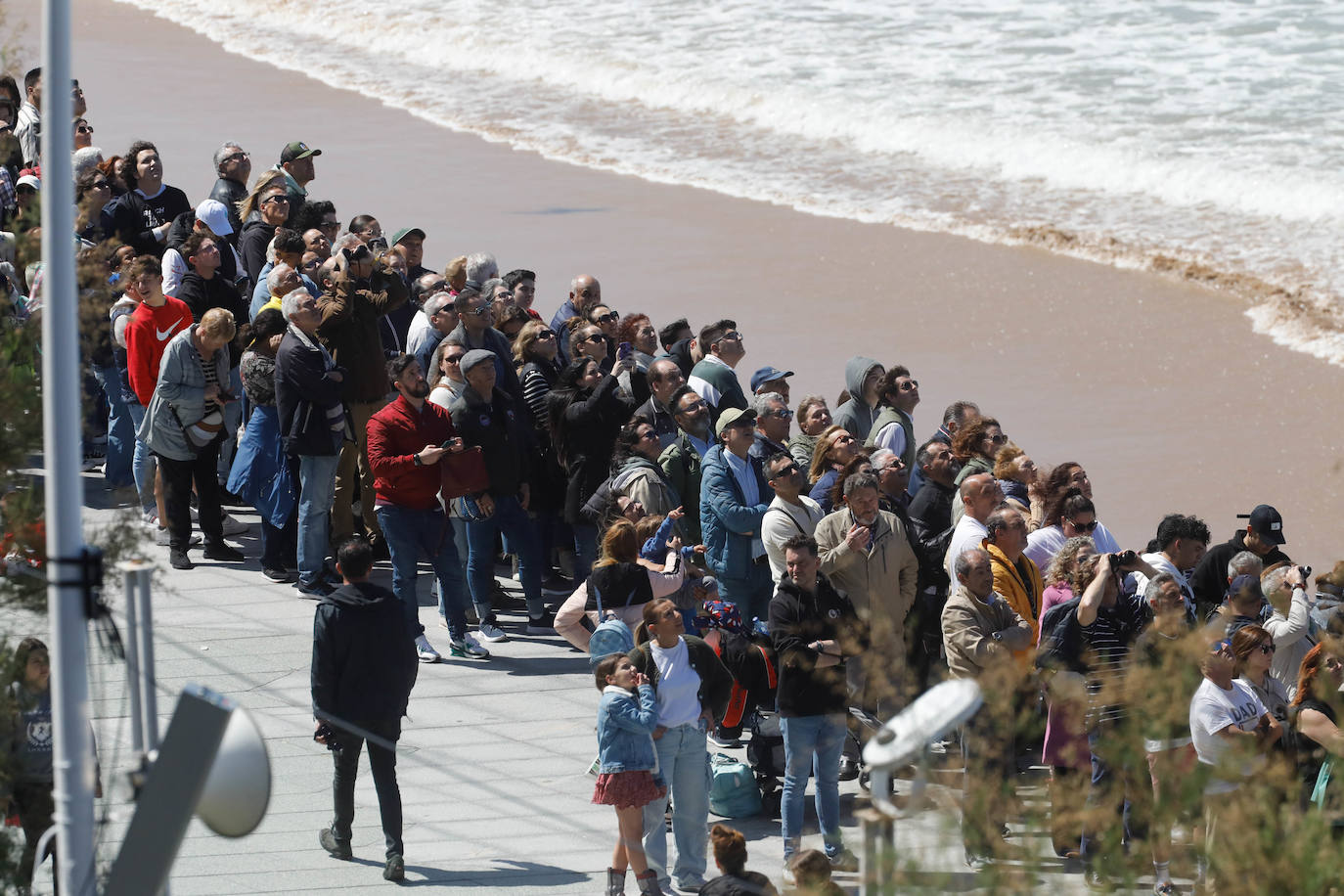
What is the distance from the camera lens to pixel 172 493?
10945mm

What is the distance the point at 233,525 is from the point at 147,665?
7.17 m

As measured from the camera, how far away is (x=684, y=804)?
26.9 feet

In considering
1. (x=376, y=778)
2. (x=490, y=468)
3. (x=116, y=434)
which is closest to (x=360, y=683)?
(x=376, y=778)

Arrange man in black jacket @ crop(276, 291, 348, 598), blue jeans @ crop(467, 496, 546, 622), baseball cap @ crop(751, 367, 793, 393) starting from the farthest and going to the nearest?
baseball cap @ crop(751, 367, 793, 393)
blue jeans @ crop(467, 496, 546, 622)
man in black jacket @ crop(276, 291, 348, 598)

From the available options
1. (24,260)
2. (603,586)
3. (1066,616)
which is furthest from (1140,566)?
(24,260)

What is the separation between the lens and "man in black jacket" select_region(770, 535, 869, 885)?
27.3 ft

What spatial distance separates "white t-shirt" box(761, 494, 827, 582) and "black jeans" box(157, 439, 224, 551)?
354cm

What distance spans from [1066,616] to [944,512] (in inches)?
63.8

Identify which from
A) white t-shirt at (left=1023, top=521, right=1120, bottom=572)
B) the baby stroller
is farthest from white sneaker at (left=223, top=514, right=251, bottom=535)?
white t-shirt at (left=1023, top=521, right=1120, bottom=572)

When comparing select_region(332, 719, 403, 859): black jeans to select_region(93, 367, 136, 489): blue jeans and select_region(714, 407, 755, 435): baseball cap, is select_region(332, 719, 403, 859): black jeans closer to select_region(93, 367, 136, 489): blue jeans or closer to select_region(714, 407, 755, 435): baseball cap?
select_region(714, 407, 755, 435): baseball cap

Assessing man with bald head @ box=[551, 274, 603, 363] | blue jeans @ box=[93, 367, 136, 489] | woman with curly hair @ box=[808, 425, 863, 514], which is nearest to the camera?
woman with curly hair @ box=[808, 425, 863, 514]

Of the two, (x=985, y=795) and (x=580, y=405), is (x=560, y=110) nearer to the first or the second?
(x=580, y=405)

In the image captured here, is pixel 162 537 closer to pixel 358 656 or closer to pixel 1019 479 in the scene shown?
pixel 358 656

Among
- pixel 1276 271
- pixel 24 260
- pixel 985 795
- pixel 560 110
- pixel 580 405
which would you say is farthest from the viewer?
pixel 560 110
